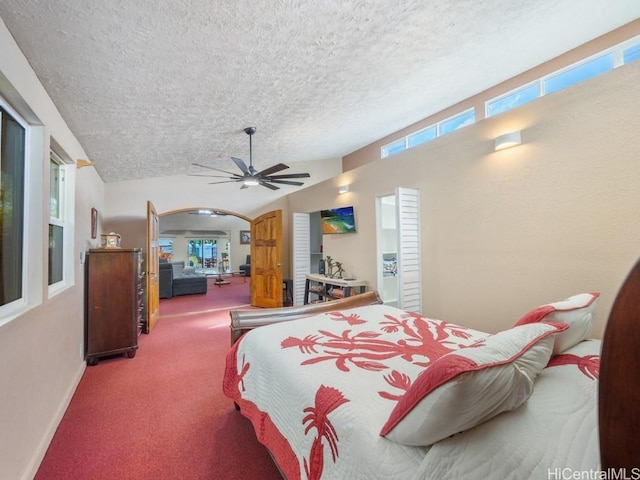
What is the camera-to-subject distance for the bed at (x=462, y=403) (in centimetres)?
49

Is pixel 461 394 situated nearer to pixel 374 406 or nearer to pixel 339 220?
pixel 374 406

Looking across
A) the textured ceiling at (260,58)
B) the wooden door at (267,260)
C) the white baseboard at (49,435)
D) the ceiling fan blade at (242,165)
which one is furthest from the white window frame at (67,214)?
the wooden door at (267,260)

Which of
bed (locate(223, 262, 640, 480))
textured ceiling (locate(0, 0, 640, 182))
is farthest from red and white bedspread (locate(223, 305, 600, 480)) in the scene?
textured ceiling (locate(0, 0, 640, 182))

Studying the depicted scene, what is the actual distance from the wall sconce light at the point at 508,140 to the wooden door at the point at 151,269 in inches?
179

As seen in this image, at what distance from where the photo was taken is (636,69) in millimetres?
1994

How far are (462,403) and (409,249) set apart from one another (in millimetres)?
2833

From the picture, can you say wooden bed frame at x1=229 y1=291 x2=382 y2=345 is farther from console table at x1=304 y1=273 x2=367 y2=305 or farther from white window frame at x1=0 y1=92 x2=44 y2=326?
console table at x1=304 y1=273 x2=367 y2=305

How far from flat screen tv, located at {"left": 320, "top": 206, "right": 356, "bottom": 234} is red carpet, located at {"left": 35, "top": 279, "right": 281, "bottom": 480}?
2674 mm

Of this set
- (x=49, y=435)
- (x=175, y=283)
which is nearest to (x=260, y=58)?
(x=49, y=435)

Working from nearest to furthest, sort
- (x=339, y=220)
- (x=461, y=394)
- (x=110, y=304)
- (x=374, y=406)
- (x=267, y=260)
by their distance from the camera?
(x=461, y=394) < (x=374, y=406) < (x=110, y=304) < (x=339, y=220) < (x=267, y=260)

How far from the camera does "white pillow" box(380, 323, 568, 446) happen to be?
0.83 metres

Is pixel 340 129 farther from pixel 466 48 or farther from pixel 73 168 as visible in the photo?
pixel 73 168

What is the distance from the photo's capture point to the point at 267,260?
602 centimetres

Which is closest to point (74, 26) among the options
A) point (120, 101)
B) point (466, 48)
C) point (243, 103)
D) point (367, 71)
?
point (120, 101)
